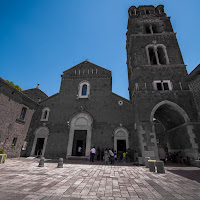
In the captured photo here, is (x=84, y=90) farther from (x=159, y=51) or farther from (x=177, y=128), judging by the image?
(x=177, y=128)

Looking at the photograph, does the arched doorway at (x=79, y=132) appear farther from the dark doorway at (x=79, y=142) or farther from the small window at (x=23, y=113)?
the small window at (x=23, y=113)

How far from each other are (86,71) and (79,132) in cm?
1023

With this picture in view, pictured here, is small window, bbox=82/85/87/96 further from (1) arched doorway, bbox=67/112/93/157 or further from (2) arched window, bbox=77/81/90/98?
(1) arched doorway, bbox=67/112/93/157

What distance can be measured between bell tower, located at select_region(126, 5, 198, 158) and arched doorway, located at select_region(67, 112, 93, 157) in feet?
21.4

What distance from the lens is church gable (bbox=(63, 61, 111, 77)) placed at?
19.6 meters

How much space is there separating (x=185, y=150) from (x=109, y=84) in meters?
12.7

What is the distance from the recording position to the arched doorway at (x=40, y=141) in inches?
619

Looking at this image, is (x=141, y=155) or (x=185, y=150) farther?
(x=185, y=150)

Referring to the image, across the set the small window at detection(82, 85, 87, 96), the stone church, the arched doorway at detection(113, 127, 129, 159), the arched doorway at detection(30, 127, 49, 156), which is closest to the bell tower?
the stone church

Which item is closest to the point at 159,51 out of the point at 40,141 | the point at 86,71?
the point at 86,71

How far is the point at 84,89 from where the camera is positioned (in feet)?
62.3

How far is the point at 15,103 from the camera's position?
591 inches

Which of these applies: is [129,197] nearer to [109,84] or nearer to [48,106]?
[109,84]

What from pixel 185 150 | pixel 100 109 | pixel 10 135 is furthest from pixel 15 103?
pixel 185 150
